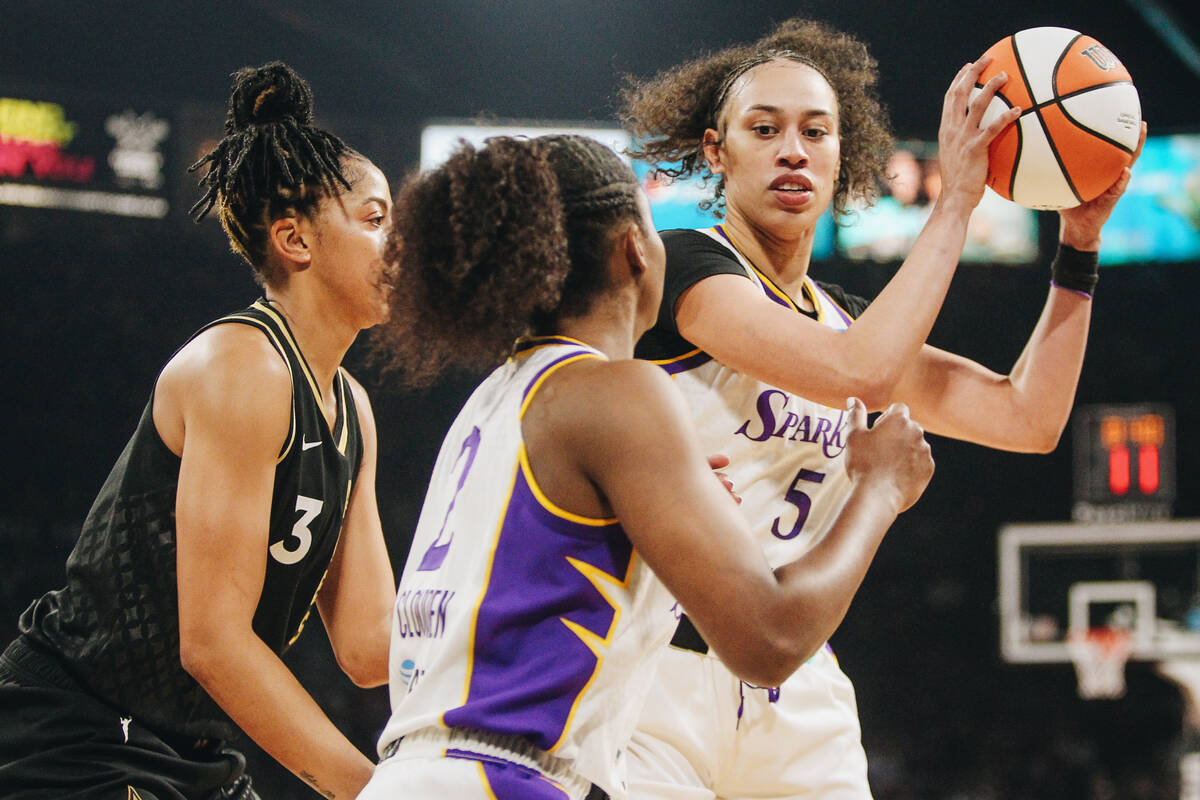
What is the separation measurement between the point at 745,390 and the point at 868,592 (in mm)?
11742

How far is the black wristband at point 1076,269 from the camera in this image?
283 cm

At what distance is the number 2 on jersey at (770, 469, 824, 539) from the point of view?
8.16 feet

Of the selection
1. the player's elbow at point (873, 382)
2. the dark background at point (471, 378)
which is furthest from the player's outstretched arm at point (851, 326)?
the dark background at point (471, 378)

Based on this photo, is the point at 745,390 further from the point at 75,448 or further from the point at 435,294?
the point at 75,448

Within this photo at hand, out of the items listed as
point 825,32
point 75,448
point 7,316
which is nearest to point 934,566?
point 75,448

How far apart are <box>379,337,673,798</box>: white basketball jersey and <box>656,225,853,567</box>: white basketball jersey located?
2.68ft

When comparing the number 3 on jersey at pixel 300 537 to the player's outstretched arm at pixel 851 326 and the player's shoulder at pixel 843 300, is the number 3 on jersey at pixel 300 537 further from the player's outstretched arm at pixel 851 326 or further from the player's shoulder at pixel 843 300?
the player's shoulder at pixel 843 300

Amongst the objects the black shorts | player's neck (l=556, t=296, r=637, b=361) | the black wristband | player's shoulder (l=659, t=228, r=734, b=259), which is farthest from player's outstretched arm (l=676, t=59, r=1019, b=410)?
the black shorts

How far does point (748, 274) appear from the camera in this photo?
8.39ft

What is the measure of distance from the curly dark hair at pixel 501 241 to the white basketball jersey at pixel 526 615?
0.27 ft

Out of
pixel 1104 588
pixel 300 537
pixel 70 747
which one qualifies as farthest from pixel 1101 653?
pixel 70 747

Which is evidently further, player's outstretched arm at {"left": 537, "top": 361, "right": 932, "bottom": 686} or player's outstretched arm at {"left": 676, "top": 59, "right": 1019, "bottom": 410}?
player's outstretched arm at {"left": 676, "top": 59, "right": 1019, "bottom": 410}

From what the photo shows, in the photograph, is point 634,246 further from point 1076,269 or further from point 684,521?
point 1076,269

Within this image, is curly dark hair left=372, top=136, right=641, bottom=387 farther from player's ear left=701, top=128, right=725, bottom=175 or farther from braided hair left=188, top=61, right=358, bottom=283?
player's ear left=701, top=128, right=725, bottom=175
